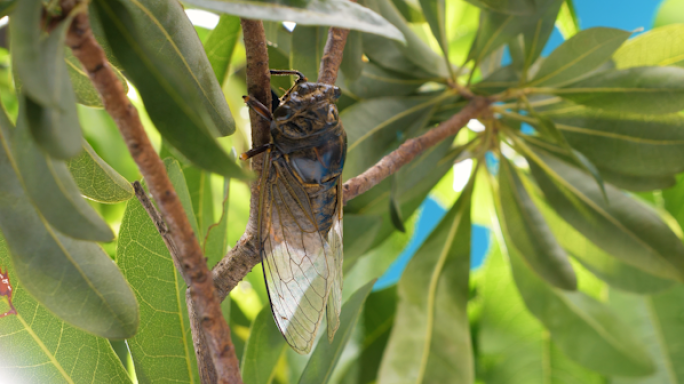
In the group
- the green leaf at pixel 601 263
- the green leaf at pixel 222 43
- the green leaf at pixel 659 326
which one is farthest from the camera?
the green leaf at pixel 659 326

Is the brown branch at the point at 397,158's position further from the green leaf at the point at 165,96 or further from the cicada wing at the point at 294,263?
the green leaf at the point at 165,96

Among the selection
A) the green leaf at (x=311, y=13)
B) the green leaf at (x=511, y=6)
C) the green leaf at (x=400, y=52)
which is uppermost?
the green leaf at (x=400, y=52)

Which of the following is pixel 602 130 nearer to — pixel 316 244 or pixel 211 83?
pixel 316 244

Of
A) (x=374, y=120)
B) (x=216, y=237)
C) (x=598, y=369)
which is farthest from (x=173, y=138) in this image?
(x=598, y=369)

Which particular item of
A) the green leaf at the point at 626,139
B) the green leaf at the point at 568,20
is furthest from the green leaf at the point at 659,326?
the green leaf at the point at 568,20

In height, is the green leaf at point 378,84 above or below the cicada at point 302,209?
above

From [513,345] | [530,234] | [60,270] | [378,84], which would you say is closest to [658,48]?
[530,234]

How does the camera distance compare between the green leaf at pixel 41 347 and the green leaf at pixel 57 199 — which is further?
the green leaf at pixel 41 347

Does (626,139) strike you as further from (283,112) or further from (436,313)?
(283,112)
